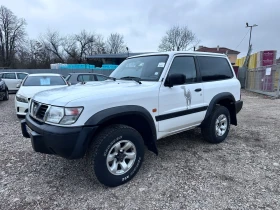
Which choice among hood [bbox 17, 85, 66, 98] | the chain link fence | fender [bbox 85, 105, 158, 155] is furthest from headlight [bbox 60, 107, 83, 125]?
the chain link fence

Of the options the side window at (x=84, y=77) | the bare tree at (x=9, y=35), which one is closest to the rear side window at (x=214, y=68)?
the side window at (x=84, y=77)

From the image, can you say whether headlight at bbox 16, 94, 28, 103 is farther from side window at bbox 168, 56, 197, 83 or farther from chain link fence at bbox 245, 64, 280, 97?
chain link fence at bbox 245, 64, 280, 97

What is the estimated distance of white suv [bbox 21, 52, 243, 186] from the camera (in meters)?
2.39

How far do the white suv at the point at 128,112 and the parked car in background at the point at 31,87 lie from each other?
11.2 feet

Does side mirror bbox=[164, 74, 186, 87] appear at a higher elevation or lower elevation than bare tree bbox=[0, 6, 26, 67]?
lower

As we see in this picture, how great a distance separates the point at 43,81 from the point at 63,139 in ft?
18.8

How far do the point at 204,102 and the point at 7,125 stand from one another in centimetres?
538

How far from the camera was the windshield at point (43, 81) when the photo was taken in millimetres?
7118

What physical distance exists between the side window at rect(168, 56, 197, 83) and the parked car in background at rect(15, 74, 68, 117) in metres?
4.46

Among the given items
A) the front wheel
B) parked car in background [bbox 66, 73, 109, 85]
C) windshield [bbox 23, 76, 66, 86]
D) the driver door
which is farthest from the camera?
parked car in background [bbox 66, 73, 109, 85]

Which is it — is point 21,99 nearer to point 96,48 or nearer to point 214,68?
point 214,68

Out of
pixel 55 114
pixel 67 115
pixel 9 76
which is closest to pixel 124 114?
pixel 67 115

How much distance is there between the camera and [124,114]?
2676mm

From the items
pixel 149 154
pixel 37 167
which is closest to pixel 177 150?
pixel 149 154
